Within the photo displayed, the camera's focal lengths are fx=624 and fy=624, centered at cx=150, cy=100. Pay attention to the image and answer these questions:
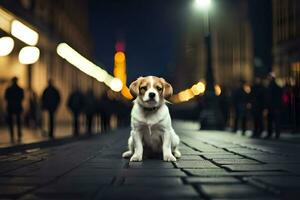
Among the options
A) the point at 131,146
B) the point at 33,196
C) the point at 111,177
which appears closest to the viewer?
the point at 33,196

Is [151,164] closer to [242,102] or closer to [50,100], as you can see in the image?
[50,100]

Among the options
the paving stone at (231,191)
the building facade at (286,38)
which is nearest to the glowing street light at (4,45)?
the paving stone at (231,191)

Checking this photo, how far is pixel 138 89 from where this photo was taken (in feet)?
28.3

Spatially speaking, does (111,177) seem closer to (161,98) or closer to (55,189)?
(55,189)

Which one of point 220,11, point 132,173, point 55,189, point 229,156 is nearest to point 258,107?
point 229,156

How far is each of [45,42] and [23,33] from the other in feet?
34.7

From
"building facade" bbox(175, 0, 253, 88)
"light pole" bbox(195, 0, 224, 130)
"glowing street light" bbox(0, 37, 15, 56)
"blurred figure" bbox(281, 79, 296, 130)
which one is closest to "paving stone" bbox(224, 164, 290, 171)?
"blurred figure" bbox(281, 79, 296, 130)

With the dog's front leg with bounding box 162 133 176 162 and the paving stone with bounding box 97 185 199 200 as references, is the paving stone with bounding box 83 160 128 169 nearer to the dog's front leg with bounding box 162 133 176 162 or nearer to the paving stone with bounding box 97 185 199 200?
the dog's front leg with bounding box 162 133 176 162

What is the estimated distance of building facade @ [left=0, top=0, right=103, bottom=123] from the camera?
35375 millimetres

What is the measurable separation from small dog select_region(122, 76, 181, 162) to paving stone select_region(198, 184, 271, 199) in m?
2.51

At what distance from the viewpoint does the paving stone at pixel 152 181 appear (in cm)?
640

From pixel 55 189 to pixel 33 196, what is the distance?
0.54 meters

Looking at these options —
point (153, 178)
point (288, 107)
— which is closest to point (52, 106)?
point (288, 107)

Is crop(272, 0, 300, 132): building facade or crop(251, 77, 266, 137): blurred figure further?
crop(272, 0, 300, 132): building facade
